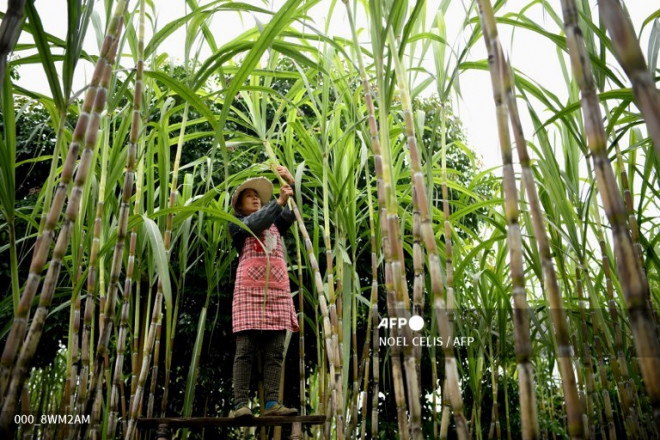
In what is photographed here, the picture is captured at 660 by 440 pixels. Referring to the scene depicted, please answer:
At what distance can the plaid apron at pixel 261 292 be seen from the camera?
6.11ft

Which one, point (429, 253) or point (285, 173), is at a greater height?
point (285, 173)

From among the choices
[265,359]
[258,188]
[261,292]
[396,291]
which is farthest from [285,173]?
[396,291]

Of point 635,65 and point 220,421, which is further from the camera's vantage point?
point 220,421

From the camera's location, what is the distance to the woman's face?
2.10m

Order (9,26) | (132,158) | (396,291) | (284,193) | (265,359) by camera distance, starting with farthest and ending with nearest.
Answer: (265,359) < (284,193) < (132,158) < (396,291) < (9,26)

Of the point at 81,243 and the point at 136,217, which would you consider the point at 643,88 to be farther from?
the point at 81,243

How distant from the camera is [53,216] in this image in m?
0.74

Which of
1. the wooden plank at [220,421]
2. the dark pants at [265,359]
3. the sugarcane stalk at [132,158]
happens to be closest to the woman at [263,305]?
the dark pants at [265,359]

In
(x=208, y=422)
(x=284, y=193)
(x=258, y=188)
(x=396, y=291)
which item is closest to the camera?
(x=396, y=291)

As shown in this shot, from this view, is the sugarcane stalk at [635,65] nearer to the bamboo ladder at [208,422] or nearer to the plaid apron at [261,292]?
the bamboo ladder at [208,422]

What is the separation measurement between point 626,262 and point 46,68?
0.84m

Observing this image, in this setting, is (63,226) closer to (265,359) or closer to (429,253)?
(429,253)

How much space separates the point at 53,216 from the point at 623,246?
72 cm

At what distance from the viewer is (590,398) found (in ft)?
4.49
